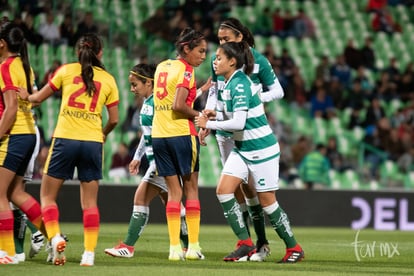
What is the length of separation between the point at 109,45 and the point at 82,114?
12324 millimetres

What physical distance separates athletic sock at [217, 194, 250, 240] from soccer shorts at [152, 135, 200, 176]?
1.60 feet

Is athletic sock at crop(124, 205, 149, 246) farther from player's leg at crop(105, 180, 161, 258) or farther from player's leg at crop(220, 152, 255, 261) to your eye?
player's leg at crop(220, 152, 255, 261)

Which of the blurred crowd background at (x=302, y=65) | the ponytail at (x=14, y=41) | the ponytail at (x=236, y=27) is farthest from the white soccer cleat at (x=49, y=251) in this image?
the blurred crowd background at (x=302, y=65)

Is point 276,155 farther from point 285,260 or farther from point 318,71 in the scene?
point 318,71

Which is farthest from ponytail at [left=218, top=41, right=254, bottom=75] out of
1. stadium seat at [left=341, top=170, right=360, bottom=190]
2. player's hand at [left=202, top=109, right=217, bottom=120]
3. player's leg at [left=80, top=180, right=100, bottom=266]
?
stadium seat at [left=341, top=170, right=360, bottom=190]

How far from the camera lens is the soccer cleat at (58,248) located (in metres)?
8.48

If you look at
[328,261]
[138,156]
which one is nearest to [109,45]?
[138,156]

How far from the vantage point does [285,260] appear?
937 cm

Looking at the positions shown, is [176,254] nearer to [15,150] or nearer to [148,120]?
[148,120]

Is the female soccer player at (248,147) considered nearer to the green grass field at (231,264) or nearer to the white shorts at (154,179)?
the green grass field at (231,264)

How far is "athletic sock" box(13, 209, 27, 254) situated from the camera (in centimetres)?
955

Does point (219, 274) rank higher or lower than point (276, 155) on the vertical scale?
lower

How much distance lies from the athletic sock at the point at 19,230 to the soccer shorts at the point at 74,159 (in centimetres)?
122

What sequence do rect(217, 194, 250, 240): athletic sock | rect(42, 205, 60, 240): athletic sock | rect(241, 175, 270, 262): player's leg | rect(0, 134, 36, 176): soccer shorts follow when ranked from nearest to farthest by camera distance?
1. rect(42, 205, 60, 240): athletic sock
2. rect(0, 134, 36, 176): soccer shorts
3. rect(217, 194, 250, 240): athletic sock
4. rect(241, 175, 270, 262): player's leg
